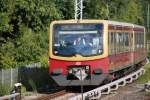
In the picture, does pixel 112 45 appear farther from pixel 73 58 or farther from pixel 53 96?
pixel 53 96

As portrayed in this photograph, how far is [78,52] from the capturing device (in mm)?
23000

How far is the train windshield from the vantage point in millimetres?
23000

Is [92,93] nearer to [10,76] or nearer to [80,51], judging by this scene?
[80,51]

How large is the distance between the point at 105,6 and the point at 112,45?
38.3m

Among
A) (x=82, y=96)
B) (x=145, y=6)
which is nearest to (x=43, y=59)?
(x=82, y=96)

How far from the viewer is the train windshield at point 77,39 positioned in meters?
23.0

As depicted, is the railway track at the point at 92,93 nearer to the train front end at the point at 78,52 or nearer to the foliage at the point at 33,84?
the train front end at the point at 78,52

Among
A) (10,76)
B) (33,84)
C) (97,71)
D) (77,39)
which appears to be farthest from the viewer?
(33,84)

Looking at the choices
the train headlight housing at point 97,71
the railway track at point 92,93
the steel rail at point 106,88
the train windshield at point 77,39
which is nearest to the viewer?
the steel rail at point 106,88

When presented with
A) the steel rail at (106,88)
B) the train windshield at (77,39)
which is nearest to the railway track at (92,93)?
the steel rail at (106,88)

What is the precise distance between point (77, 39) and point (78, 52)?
530 millimetres

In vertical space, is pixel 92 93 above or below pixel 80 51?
below

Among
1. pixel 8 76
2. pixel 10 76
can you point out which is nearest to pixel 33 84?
pixel 10 76

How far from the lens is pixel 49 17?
125 ft
